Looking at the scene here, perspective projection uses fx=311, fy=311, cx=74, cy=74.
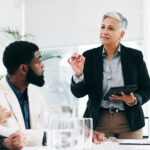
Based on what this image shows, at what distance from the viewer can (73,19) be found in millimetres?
5133

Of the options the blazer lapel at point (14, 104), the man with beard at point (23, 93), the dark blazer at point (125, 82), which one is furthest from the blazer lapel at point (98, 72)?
the blazer lapel at point (14, 104)

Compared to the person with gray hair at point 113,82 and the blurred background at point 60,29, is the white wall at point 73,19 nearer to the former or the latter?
the blurred background at point 60,29

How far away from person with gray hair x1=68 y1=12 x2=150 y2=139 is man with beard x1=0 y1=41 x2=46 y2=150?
1.00 ft

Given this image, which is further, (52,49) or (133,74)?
(52,49)

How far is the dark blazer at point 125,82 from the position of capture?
240 centimetres

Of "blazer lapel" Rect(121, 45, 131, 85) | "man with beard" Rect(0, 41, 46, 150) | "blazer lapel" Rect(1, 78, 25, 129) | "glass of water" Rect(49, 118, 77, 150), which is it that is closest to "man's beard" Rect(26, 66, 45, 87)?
"man with beard" Rect(0, 41, 46, 150)

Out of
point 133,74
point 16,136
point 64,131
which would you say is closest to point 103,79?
point 133,74

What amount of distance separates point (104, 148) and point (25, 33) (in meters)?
4.16

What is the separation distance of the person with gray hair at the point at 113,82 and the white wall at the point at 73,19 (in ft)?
6.60

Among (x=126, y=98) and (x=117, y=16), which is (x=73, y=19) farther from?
(x=126, y=98)

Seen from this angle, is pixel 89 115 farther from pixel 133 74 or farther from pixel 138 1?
pixel 138 1

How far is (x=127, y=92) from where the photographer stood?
2307mm

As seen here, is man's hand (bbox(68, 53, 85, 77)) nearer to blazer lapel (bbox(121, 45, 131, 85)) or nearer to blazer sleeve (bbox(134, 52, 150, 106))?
blazer lapel (bbox(121, 45, 131, 85))

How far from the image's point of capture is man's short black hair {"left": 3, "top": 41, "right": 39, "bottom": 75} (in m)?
2.23
